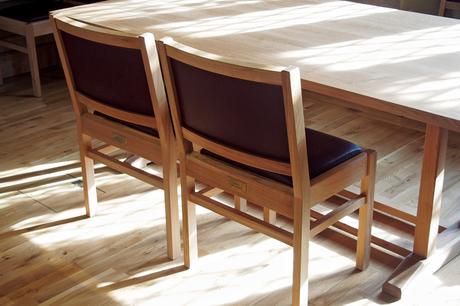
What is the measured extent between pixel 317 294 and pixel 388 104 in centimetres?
75

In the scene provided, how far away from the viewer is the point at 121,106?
8.00 ft

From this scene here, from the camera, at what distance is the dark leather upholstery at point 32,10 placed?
4105mm

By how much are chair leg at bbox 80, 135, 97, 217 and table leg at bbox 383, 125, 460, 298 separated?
119 centimetres

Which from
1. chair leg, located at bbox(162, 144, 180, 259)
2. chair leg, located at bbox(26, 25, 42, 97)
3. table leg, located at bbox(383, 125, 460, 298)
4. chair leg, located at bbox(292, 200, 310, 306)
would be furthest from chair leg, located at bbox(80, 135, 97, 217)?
chair leg, located at bbox(26, 25, 42, 97)

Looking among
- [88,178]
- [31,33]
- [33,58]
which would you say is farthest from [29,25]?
[88,178]

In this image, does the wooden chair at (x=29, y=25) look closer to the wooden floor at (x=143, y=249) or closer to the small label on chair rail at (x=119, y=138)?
the wooden floor at (x=143, y=249)

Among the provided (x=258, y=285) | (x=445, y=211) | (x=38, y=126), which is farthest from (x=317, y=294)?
(x=38, y=126)

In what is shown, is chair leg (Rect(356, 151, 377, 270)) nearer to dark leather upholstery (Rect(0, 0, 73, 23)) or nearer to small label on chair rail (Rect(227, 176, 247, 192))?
small label on chair rail (Rect(227, 176, 247, 192))

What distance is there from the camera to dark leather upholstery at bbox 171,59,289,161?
1.87 metres

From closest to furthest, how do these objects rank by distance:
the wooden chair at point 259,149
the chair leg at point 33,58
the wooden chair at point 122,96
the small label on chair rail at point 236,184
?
1. the wooden chair at point 259,149
2. the small label on chair rail at point 236,184
3. the wooden chair at point 122,96
4. the chair leg at point 33,58

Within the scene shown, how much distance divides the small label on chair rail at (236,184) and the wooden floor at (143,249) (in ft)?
1.32

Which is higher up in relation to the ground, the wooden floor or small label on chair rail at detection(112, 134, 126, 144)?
small label on chair rail at detection(112, 134, 126, 144)

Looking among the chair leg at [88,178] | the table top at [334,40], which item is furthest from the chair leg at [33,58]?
the chair leg at [88,178]

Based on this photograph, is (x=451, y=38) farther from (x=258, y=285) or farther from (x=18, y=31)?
(x=18, y=31)
